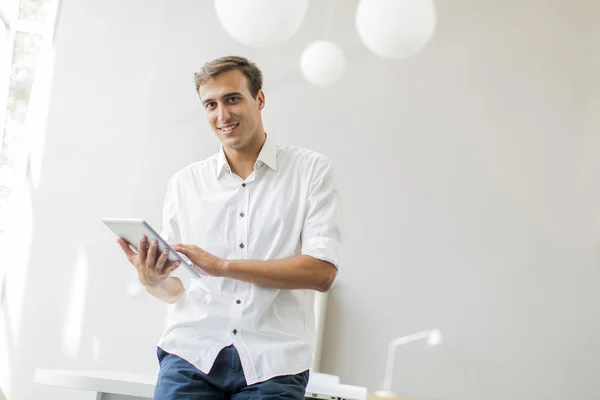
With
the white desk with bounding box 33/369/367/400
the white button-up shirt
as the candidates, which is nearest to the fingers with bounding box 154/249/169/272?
the white button-up shirt

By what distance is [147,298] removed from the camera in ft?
11.8

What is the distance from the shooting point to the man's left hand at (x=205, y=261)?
158 centimetres

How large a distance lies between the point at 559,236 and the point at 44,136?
276cm

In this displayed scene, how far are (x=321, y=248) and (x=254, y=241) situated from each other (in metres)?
0.17

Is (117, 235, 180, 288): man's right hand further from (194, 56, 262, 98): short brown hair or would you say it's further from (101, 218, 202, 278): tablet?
(194, 56, 262, 98): short brown hair

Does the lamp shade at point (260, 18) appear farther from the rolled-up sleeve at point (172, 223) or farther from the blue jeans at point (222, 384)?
the blue jeans at point (222, 384)

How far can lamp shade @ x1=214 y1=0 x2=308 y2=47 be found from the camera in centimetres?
221

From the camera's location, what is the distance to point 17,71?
3799 mm

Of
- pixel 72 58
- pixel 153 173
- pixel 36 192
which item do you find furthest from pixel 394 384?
pixel 72 58

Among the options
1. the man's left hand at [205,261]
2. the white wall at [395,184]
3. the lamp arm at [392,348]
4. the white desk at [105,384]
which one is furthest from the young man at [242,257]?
the lamp arm at [392,348]

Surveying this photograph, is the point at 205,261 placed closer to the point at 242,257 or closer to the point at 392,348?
the point at 242,257

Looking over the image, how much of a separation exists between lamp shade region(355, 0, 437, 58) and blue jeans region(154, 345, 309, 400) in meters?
1.29

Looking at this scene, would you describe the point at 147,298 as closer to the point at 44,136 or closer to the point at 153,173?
the point at 153,173

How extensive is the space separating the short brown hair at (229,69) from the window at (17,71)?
7.39 feet
